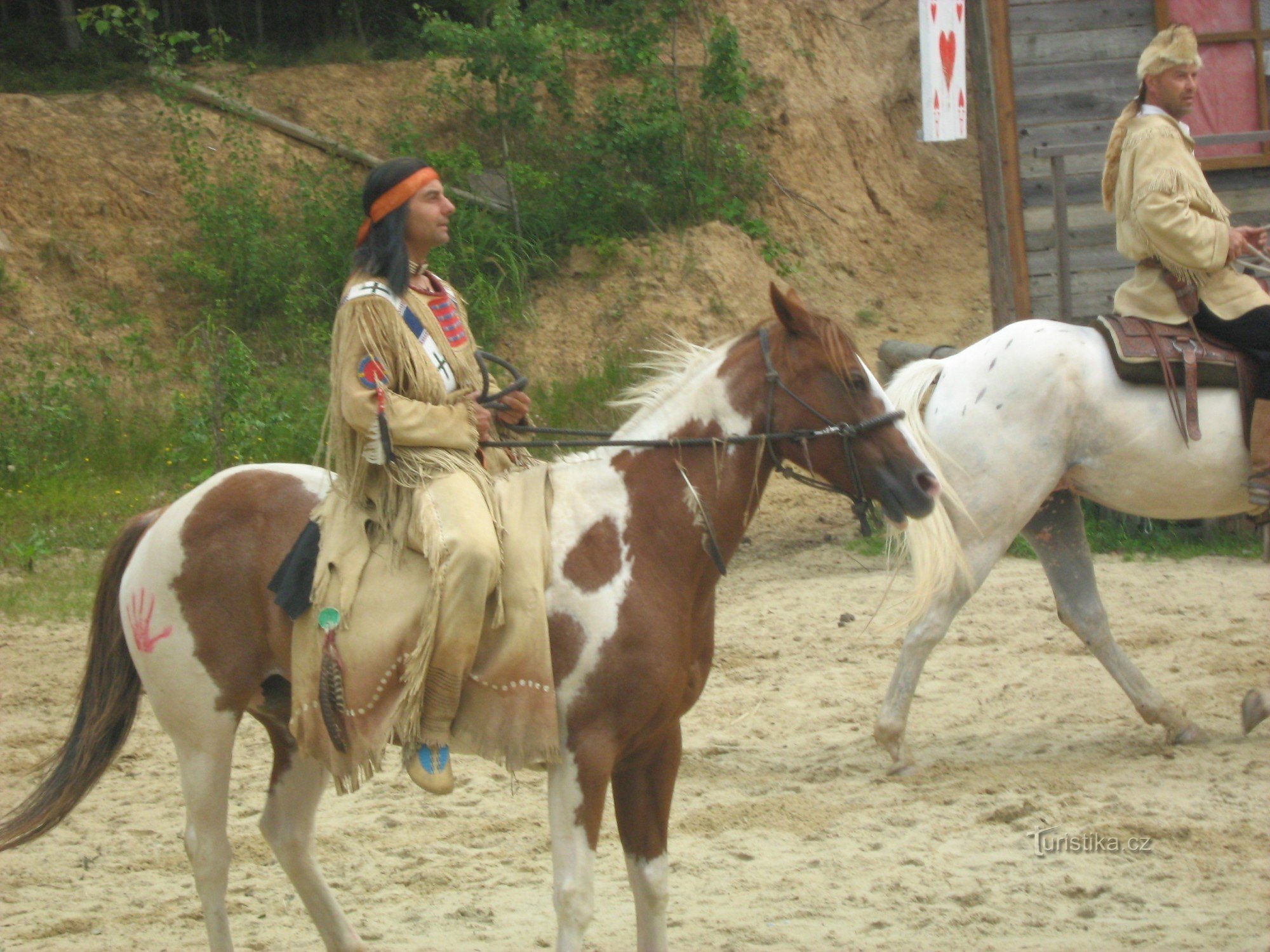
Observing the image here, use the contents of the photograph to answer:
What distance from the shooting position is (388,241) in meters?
3.37

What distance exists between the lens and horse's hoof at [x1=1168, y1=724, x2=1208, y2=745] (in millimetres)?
5176

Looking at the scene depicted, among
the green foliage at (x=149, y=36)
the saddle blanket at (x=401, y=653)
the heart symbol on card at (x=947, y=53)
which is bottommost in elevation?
the saddle blanket at (x=401, y=653)

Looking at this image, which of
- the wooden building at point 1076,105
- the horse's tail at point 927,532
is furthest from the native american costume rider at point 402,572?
the wooden building at point 1076,105

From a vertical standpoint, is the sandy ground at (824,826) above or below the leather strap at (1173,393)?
below

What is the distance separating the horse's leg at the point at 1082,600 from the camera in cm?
519

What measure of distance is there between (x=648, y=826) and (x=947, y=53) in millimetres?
5997

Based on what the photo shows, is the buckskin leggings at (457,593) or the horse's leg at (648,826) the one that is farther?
the horse's leg at (648,826)

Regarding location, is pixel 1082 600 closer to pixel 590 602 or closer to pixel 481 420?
pixel 590 602

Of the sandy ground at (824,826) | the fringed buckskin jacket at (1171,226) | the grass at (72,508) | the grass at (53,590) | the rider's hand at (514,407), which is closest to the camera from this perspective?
the rider's hand at (514,407)

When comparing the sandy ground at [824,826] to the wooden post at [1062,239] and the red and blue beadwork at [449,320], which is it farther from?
the wooden post at [1062,239]

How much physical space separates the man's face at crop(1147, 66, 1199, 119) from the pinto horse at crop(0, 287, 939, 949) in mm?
2756

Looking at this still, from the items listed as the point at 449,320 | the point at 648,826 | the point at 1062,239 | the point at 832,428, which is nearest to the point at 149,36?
the point at 1062,239

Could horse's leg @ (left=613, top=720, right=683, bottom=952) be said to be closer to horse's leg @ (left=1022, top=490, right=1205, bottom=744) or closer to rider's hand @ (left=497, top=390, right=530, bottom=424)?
rider's hand @ (left=497, top=390, right=530, bottom=424)

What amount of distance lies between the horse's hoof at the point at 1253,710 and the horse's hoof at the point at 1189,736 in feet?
0.58
